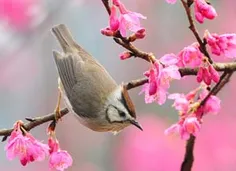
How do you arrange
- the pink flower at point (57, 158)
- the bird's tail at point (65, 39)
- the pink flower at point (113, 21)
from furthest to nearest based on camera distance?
the bird's tail at point (65, 39) < the pink flower at point (57, 158) < the pink flower at point (113, 21)

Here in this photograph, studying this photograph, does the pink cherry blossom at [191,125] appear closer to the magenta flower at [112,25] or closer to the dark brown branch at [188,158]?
the dark brown branch at [188,158]

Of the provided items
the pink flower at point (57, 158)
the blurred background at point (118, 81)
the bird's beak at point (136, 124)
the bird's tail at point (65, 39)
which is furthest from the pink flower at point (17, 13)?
the pink flower at point (57, 158)

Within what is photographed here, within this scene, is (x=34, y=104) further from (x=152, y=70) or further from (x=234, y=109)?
(x=152, y=70)

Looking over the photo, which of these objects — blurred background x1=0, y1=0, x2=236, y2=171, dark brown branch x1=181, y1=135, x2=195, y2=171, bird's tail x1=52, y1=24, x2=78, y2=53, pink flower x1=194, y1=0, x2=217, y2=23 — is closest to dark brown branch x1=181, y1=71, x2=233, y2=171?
dark brown branch x1=181, y1=135, x2=195, y2=171

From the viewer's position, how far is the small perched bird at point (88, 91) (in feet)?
3.58

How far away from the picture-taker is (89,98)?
1.13m

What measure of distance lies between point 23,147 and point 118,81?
1006mm

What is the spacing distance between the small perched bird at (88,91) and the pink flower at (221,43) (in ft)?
0.84

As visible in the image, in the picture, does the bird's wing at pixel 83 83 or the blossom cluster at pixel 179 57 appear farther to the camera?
the bird's wing at pixel 83 83

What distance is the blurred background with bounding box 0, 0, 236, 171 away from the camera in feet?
5.87

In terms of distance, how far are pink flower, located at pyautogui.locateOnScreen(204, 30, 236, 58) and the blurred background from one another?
87cm

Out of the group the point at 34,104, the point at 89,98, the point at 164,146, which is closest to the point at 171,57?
the point at 89,98

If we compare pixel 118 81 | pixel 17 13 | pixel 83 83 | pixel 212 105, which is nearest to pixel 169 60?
pixel 212 105

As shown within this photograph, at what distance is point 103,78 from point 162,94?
1.10 feet
